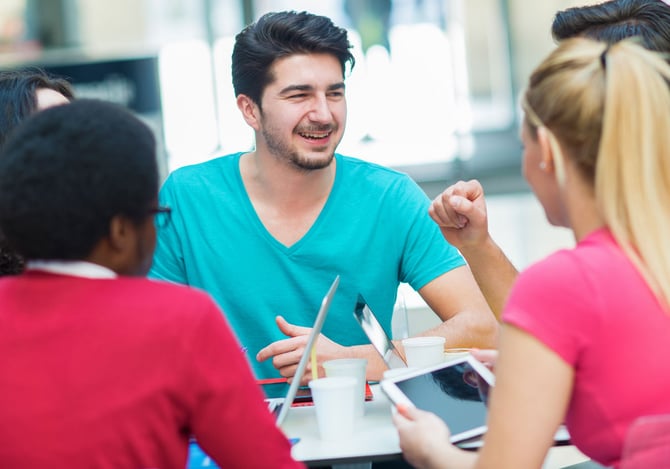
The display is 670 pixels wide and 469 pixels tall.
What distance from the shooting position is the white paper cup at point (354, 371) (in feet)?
5.03

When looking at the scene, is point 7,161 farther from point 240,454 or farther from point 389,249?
point 389,249

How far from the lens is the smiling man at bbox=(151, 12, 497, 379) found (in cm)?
220

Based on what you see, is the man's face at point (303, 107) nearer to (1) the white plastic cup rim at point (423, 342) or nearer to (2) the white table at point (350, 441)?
(1) the white plastic cup rim at point (423, 342)

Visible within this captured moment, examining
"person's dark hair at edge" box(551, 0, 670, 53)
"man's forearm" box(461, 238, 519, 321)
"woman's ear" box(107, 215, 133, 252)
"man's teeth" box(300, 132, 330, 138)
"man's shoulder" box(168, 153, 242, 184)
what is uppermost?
"person's dark hair at edge" box(551, 0, 670, 53)

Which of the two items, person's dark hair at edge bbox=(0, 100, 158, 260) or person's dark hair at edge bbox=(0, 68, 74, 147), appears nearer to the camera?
person's dark hair at edge bbox=(0, 100, 158, 260)

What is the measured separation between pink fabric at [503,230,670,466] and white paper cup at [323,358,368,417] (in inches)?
19.1

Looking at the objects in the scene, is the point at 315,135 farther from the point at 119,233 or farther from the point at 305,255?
the point at 119,233

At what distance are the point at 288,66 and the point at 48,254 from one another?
4.73ft

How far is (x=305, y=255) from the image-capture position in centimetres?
219

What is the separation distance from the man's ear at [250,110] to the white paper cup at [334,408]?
1.19m

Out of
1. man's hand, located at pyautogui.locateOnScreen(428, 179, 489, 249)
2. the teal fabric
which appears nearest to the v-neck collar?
the teal fabric

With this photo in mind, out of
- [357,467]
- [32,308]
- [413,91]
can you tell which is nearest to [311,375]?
[357,467]

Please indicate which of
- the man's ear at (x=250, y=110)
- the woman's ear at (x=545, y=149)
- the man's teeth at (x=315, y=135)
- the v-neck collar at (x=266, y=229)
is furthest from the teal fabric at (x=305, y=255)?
the woman's ear at (x=545, y=149)

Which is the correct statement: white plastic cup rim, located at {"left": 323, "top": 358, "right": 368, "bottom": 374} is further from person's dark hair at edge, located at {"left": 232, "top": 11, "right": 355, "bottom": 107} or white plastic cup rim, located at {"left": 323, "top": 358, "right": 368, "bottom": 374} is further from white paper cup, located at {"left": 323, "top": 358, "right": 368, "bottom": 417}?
person's dark hair at edge, located at {"left": 232, "top": 11, "right": 355, "bottom": 107}
